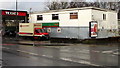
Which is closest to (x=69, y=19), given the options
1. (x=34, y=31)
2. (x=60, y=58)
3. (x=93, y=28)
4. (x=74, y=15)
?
(x=74, y=15)

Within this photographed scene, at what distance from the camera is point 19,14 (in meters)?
36.1

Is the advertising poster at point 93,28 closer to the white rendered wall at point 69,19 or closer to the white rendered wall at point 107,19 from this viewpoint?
the white rendered wall at point 69,19

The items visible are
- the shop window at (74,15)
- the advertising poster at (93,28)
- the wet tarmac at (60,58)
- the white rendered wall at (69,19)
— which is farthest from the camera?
the shop window at (74,15)

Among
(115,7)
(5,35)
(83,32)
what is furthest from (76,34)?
(115,7)

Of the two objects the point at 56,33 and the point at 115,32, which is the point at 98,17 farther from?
the point at 56,33

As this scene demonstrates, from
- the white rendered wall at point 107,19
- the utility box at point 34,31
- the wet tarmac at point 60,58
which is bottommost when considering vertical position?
the wet tarmac at point 60,58

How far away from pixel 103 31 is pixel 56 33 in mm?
7900

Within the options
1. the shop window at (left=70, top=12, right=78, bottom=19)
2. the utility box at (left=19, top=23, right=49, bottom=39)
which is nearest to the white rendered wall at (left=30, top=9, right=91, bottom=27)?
the shop window at (left=70, top=12, right=78, bottom=19)

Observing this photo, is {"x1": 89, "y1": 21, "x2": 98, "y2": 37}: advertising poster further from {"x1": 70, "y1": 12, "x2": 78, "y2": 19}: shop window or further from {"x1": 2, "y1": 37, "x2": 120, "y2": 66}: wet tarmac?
{"x1": 2, "y1": 37, "x2": 120, "y2": 66}: wet tarmac

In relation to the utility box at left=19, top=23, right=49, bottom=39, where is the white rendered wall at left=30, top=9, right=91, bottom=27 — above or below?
above

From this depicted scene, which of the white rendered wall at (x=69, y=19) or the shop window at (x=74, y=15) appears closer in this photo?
the white rendered wall at (x=69, y=19)

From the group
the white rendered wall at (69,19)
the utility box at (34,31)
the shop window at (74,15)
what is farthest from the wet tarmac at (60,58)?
the shop window at (74,15)

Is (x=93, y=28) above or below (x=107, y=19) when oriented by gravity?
below

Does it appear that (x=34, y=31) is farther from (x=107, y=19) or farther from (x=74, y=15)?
(x=107, y=19)
